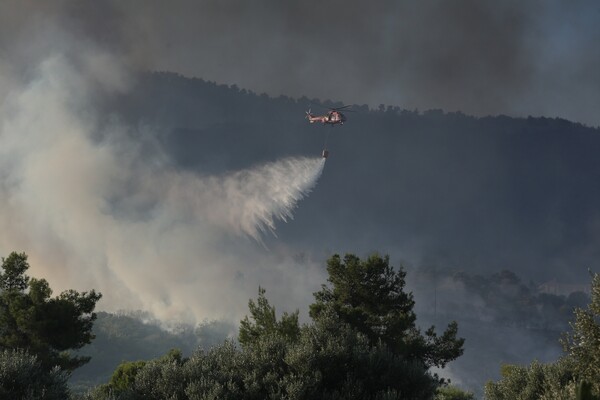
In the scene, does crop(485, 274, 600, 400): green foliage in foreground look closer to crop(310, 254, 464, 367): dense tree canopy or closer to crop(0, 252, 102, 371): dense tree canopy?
crop(310, 254, 464, 367): dense tree canopy

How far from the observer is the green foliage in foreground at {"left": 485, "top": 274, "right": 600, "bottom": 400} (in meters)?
28.6

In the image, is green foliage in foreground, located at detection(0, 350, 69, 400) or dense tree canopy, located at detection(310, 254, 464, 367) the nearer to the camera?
green foliage in foreground, located at detection(0, 350, 69, 400)

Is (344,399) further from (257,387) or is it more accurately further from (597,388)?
(597,388)

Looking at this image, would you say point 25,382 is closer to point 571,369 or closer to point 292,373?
point 292,373

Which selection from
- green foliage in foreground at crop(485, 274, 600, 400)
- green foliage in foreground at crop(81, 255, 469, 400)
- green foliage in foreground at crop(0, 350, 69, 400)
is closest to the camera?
green foliage in foreground at crop(0, 350, 69, 400)

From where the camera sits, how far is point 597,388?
88.3ft

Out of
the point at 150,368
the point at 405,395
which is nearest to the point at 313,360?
the point at 405,395

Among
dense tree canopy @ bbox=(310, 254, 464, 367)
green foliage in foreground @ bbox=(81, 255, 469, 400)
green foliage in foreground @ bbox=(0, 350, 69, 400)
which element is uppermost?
dense tree canopy @ bbox=(310, 254, 464, 367)

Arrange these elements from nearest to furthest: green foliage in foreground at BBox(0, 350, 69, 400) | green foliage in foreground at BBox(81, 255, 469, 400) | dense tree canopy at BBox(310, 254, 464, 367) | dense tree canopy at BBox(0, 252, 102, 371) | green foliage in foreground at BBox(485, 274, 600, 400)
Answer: green foliage in foreground at BBox(0, 350, 69, 400), green foliage in foreground at BBox(81, 255, 469, 400), green foliage in foreground at BBox(485, 274, 600, 400), dense tree canopy at BBox(0, 252, 102, 371), dense tree canopy at BBox(310, 254, 464, 367)

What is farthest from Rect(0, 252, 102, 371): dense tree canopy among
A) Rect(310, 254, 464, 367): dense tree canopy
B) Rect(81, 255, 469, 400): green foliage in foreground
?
Rect(310, 254, 464, 367): dense tree canopy

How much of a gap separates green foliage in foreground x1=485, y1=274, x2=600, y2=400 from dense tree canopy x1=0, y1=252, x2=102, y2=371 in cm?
3222

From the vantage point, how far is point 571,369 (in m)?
33.7

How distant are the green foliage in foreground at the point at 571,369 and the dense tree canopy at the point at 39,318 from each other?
106ft

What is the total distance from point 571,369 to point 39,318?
37.1 metres
